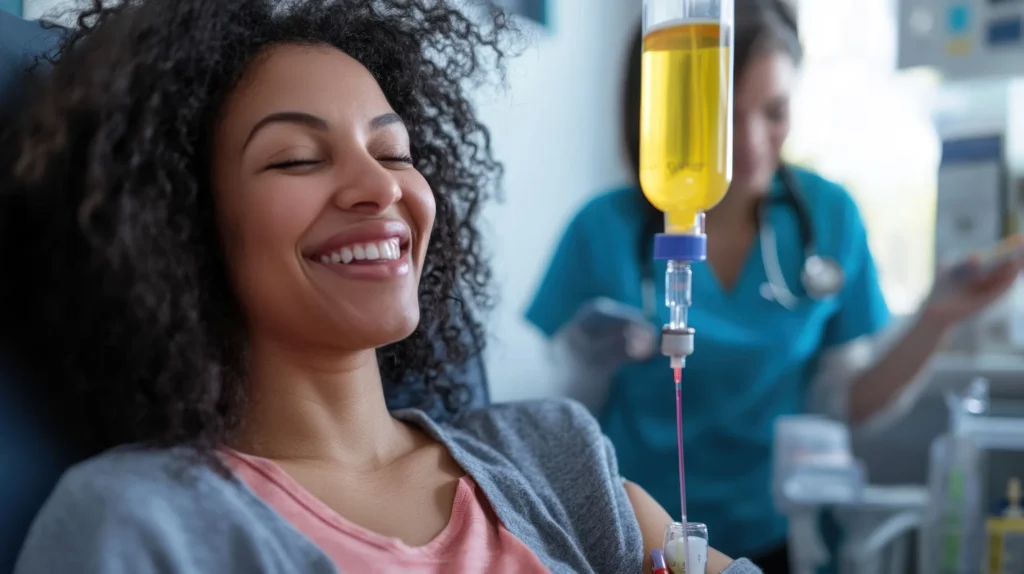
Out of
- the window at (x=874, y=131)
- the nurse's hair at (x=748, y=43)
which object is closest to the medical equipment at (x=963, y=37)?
the window at (x=874, y=131)

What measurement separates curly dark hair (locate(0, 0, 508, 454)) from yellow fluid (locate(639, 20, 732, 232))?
38 centimetres

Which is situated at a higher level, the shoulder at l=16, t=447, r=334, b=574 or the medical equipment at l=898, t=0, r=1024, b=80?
the medical equipment at l=898, t=0, r=1024, b=80

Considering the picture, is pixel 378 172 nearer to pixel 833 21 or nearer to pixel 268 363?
pixel 268 363

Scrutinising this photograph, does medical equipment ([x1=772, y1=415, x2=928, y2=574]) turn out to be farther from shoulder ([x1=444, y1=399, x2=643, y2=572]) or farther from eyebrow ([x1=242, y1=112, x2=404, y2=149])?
eyebrow ([x1=242, y1=112, x2=404, y2=149])

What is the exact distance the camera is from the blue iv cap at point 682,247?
0.89 metres

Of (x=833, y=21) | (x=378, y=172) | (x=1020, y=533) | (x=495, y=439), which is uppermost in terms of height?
(x=833, y=21)

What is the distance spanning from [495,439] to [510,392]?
1047mm

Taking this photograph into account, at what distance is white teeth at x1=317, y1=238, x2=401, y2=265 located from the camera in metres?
0.90

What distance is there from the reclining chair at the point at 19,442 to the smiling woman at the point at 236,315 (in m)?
0.02

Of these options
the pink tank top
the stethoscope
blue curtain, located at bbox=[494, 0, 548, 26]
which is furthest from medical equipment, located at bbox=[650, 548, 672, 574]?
blue curtain, located at bbox=[494, 0, 548, 26]

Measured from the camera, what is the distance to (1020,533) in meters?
1.86

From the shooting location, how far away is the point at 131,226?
0.82 meters

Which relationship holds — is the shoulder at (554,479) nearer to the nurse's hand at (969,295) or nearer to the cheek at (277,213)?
the cheek at (277,213)

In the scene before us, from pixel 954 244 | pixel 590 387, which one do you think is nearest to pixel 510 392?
pixel 590 387
